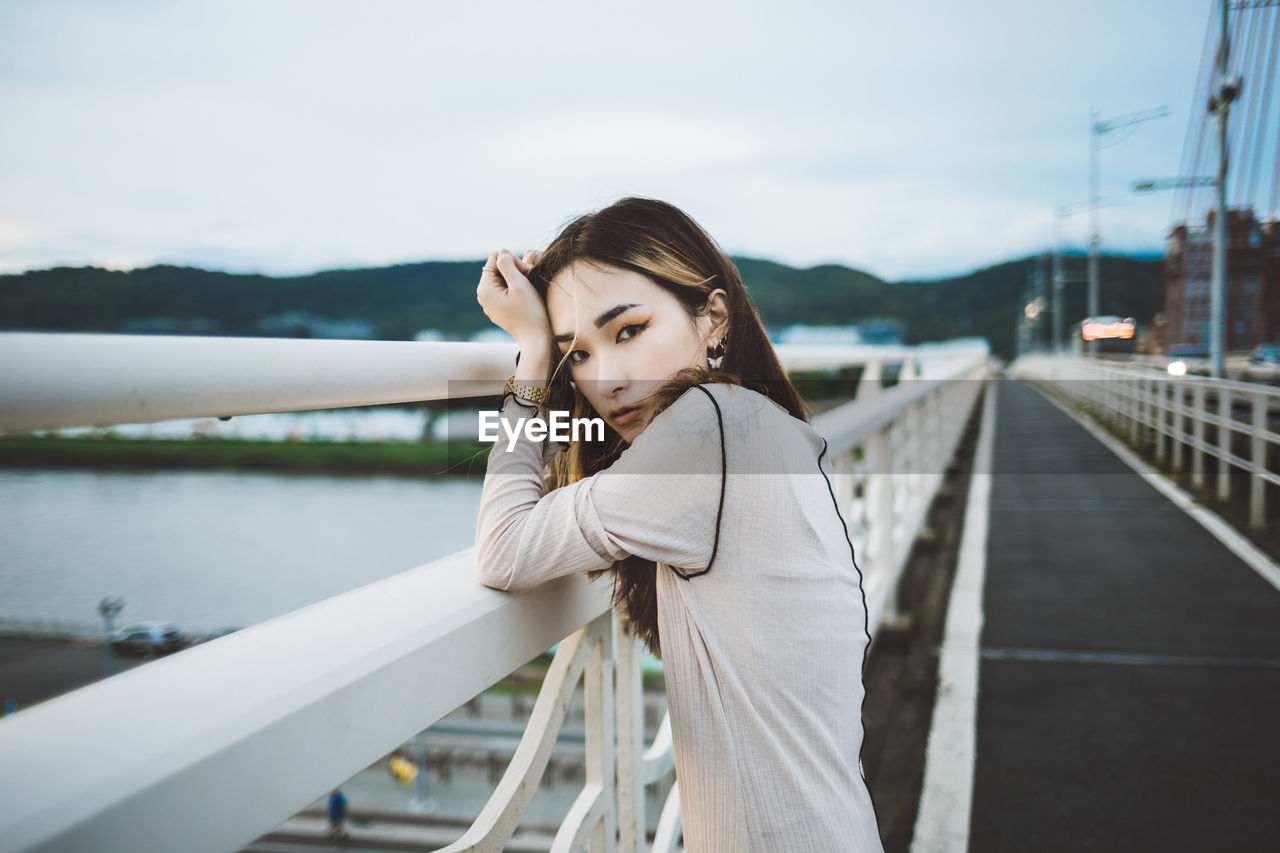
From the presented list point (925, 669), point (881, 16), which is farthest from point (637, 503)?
point (925, 669)

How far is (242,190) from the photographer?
3939mm

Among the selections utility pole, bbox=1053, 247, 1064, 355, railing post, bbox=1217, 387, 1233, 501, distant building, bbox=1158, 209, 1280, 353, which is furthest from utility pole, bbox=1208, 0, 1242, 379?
utility pole, bbox=1053, 247, 1064, 355

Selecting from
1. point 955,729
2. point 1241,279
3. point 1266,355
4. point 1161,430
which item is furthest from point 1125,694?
point 1266,355

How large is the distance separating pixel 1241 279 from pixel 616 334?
1724 cm

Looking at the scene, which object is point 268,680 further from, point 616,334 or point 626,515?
point 616,334

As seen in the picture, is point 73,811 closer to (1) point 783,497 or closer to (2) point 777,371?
(1) point 783,497

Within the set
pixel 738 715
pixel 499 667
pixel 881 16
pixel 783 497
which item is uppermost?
pixel 881 16

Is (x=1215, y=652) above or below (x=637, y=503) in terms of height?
below

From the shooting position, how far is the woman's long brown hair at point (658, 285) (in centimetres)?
148

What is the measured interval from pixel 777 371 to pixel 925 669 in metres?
2.93

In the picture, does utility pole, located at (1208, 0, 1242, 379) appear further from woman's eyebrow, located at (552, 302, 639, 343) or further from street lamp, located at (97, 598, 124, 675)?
street lamp, located at (97, 598, 124, 675)

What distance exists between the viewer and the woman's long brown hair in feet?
4.86

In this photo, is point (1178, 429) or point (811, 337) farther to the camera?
point (1178, 429)

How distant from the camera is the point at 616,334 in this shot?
1.54m
